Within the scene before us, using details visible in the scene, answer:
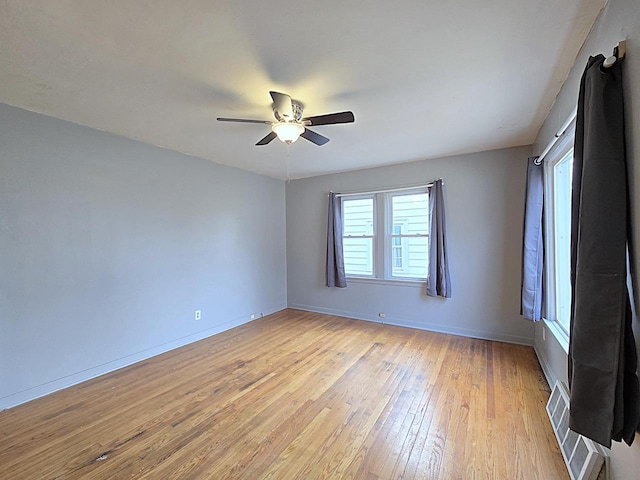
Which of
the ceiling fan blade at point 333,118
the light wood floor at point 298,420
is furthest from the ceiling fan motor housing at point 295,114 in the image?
the light wood floor at point 298,420

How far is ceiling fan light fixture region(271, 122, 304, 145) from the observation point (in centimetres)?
228

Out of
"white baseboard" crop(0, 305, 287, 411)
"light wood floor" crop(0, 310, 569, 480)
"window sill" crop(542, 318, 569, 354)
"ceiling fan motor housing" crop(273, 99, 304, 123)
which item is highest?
"ceiling fan motor housing" crop(273, 99, 304, 123)

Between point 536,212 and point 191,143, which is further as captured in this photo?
point 191,143

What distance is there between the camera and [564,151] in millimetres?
2381

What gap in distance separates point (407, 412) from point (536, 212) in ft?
7.38

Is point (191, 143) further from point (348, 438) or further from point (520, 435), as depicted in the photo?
point (520, 435)

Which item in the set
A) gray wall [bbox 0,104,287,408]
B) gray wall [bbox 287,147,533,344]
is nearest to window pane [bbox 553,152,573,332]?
gray wall [bbox 287,147,533,344]

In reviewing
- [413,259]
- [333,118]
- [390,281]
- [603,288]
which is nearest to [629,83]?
[603,288]

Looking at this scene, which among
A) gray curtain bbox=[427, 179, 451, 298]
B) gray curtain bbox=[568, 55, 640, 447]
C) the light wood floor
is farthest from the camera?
gray curtain bbox=[427, 179, 451, 298]

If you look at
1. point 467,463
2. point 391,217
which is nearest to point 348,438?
point 467,463

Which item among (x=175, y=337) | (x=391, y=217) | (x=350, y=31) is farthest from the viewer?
(x=391, y=217)

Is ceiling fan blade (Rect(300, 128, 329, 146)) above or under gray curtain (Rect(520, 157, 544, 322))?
above

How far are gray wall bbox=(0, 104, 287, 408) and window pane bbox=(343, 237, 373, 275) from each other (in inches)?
72.1

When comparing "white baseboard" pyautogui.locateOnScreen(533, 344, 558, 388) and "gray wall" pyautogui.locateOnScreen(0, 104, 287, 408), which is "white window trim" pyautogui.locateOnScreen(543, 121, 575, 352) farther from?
"gray wall" pyautogui.locateOnScreen(0, 104, 287, 408)
